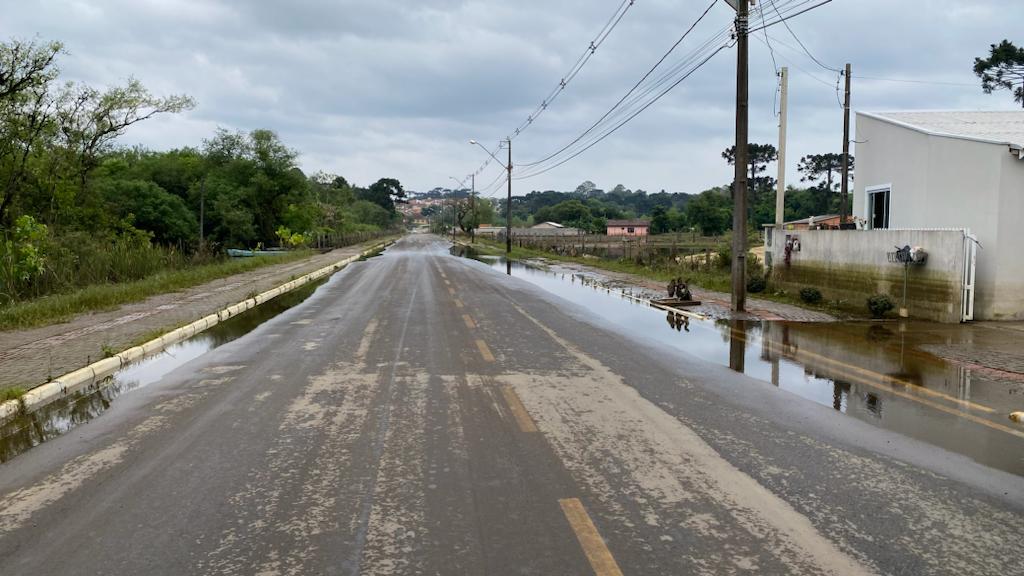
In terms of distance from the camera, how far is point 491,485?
16.5 ft

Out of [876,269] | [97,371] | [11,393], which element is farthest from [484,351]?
[876,269]

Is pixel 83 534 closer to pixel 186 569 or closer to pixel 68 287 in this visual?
pixel 186 569

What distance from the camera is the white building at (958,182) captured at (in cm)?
1380

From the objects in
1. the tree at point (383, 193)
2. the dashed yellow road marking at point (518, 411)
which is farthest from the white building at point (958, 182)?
the tree at point (383, 193)

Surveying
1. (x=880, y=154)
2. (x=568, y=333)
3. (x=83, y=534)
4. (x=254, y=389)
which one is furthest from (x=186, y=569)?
(x=880, y=154)

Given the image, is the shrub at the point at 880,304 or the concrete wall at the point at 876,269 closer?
the concrete wall at the point at 876,269

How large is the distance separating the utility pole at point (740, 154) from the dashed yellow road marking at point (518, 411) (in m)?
9.33

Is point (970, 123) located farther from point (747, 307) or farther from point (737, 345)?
point (737, 345)

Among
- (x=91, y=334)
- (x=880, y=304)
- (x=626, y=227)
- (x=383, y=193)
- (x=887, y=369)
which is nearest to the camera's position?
(x=887, y=369)

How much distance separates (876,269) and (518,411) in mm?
11618

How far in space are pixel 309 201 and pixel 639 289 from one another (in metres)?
52.9

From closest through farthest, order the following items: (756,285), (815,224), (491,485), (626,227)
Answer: (491,485) → (756,285) → (815,224) → (626,227)

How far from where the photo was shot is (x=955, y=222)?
15.6 m

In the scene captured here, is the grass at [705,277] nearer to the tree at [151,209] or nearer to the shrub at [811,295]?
the shrub at [811,295]
